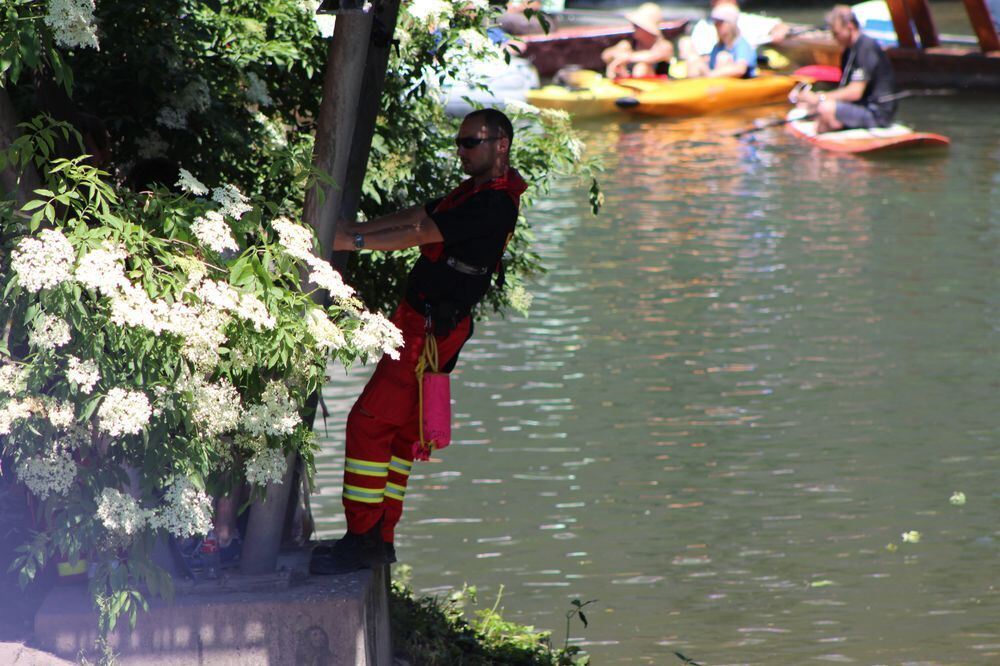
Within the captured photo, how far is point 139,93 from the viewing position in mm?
5395

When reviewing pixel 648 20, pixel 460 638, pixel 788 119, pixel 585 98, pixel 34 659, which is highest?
pixel 648 20

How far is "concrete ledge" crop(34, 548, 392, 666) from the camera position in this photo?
4.26 metres

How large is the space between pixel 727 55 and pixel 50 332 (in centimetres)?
2075

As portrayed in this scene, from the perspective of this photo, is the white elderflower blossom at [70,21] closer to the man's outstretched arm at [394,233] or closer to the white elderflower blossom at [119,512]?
the white elderflower blossom at [119,512]

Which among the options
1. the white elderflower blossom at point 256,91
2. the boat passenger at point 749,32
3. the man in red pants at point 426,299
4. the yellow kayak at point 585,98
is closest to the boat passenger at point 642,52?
the boat passenger at point 749,32

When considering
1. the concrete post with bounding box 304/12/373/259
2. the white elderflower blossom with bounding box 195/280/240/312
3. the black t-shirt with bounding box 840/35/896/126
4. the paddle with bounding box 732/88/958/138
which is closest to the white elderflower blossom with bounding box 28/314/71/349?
the white elderflower blossom with bounding box 195/280/240/312

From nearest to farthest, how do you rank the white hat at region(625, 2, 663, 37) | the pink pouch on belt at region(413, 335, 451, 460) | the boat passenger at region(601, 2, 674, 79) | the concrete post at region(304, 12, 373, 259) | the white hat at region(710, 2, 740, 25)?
the concrete post at region(304, 12, 373, 259) → the pink pouch on belt at region(413, 335, 451, 460) → the white hat at region(710, 2, 740, 25) → the boat passenger at region(601, 2, 674, 79) → the white hat at region(625, 2, 663, 37)

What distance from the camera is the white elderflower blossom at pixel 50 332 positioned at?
349 centimetres

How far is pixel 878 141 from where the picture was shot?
17.8 metres

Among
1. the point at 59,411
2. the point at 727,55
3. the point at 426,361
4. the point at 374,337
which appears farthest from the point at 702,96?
the point at 59,411

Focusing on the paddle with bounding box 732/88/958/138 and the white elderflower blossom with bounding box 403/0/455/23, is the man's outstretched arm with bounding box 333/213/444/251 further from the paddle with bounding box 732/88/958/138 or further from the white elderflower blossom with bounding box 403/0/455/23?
the paddle with bounding box 732/88/958/138

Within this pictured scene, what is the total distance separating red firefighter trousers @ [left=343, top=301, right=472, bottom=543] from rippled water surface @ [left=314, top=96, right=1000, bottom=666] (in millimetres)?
1592

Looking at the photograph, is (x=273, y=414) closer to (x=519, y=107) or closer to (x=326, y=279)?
(x=326, y=279)

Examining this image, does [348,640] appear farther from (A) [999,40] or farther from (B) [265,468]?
(A) [999,40]
